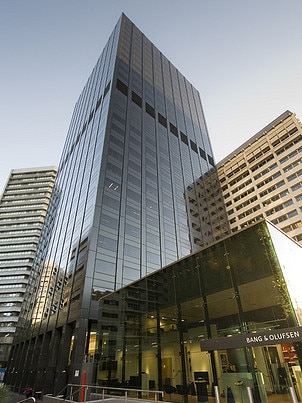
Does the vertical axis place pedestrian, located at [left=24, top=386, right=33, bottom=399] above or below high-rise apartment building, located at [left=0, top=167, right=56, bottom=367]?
below

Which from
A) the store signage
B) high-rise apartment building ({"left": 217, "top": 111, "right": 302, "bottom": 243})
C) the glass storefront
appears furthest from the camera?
high-rise apartment building ({"left": 217, "top": 111, "right": 302, "bottom": 243})

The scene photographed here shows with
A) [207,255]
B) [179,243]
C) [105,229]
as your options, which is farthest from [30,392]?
[207,255]

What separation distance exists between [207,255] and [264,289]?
4.24 meters

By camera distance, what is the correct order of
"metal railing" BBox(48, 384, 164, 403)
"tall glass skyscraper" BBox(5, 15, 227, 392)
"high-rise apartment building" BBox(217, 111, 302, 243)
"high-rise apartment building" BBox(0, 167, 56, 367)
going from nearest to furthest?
"metal railing" BBox(48, 384, 164, 403) < "tall glass skyscraper" BBox(5, 15, 227, 392) < "high-rise apartment building" BBox(217, 111, 302, 243) < "high-rise apartment building" BBox(0, 167, 56, 367)

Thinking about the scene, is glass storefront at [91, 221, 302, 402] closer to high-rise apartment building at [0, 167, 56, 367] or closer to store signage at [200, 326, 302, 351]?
store signage at [200, 326, 302, 351]

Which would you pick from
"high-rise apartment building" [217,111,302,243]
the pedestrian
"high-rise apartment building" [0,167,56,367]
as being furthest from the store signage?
"high-rise apartment building" [0,167,56,367]

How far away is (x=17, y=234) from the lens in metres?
95.5

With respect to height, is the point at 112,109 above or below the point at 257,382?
above

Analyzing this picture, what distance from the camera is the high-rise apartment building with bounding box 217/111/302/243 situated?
54.9 meters

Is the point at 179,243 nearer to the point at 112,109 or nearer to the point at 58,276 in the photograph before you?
the point at 58,276

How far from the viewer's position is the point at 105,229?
32.1m

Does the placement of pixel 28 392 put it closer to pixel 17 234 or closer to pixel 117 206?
pixel 117 206

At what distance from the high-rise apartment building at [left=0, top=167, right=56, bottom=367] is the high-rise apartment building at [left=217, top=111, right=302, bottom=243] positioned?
62.5 m

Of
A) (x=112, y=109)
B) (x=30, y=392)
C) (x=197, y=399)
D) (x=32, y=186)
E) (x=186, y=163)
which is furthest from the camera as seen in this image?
(x=32, y=186)
